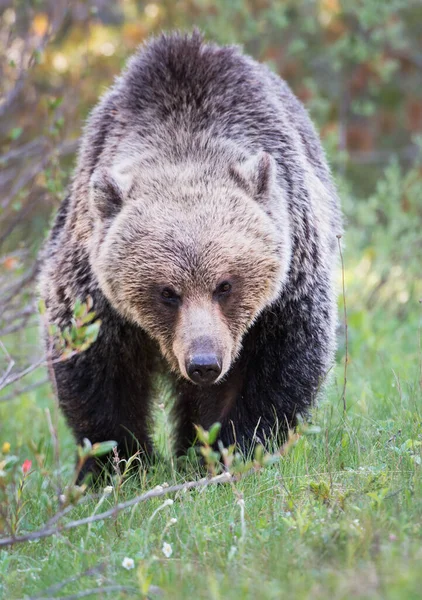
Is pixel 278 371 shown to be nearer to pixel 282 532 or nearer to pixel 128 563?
pixel 282 532

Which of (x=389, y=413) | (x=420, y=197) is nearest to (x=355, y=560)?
(x=389, y=413)

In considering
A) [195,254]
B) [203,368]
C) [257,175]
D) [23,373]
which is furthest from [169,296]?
[23,373]

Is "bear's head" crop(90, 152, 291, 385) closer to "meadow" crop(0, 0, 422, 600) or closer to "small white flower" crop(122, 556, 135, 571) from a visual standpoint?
"meadow" crop(0, 0, 422, 600)

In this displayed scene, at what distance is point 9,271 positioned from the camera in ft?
24.8

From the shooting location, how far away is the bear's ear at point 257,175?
5090 mm

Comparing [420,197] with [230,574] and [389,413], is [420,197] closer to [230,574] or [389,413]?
[389,413]

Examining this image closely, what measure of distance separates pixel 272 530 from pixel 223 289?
1.52m

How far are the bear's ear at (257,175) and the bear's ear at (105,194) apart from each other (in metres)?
0.63

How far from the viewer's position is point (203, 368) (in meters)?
4.51

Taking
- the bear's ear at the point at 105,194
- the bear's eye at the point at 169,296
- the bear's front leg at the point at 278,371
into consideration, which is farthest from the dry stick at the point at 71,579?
the bear's ear at the point at 105,194

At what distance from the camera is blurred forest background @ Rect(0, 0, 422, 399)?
25.9 ft

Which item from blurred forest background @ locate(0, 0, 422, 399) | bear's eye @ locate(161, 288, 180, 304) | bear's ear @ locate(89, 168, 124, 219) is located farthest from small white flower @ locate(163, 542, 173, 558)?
bear's ear @ locate(89, 168, 124, 219)

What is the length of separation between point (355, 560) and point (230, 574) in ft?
1.48

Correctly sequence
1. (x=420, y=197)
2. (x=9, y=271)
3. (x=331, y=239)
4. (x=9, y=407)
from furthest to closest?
1. (x=420, y=197)
2. (x=9, y=407)
3. (x=9, y=271)
4. (x=331, y=239)
